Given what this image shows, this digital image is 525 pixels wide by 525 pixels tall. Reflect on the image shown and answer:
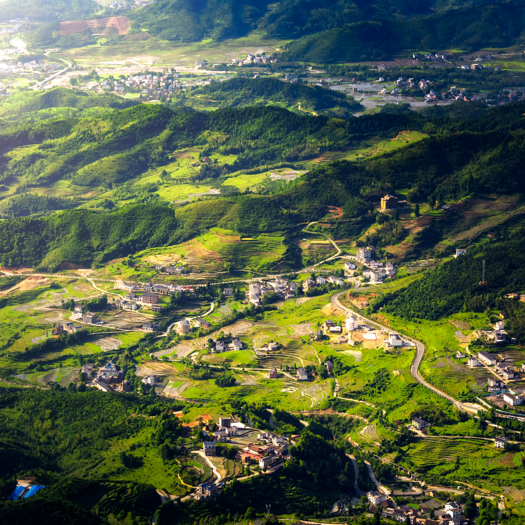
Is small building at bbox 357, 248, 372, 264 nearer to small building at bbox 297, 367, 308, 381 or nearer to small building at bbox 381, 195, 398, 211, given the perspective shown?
small building at bbox 381, 195, 398, 211

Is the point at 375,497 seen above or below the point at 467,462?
above

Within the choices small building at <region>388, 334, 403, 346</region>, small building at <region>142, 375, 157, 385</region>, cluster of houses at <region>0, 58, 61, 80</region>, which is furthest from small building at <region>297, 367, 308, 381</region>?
cluster of houses at <region>0, 58, 61, 80</region>

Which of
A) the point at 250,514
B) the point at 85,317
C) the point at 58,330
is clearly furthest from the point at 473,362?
the point at 58,330

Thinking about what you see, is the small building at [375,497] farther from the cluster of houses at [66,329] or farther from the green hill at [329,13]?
the green hill at [329,13]

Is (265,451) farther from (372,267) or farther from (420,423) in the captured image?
(372,267)

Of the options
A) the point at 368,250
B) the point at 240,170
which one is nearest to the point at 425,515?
the point at 368,250

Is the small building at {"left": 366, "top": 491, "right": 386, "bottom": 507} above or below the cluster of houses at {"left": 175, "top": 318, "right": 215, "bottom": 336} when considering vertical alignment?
→ below
